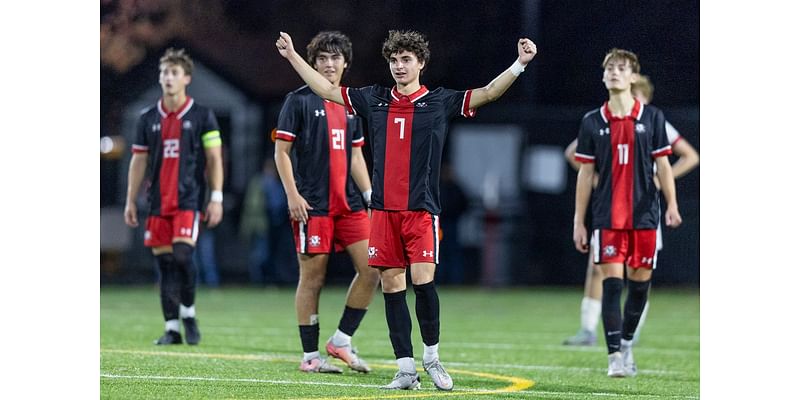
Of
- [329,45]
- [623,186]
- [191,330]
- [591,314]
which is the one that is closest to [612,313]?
[623,186]

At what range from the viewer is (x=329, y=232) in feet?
24.5

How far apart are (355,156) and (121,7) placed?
6.77 ft

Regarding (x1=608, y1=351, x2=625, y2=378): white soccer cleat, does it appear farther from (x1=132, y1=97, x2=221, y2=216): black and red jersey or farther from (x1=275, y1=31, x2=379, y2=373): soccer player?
(x1=132, y1=97, x2=221, y2=216): black and red jersey

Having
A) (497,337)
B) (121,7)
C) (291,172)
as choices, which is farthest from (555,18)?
(291,172)

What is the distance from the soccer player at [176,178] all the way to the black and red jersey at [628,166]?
8.25ft

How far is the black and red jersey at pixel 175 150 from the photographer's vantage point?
8.86 meters

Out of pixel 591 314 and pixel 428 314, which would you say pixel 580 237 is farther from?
pixel 591 314

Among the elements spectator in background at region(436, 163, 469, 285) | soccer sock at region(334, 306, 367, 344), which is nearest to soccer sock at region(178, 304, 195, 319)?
soccer sock at region(334, 306, 367, 344)

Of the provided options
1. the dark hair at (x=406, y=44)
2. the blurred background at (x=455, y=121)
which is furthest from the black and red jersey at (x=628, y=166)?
the blurred background at (x=455, y=121)

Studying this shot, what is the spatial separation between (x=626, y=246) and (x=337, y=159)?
1637mm

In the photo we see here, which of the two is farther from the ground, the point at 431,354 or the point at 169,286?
the point at 169,286

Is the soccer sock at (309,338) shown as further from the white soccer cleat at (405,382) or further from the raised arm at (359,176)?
the white soccer cleat at (405,382)
